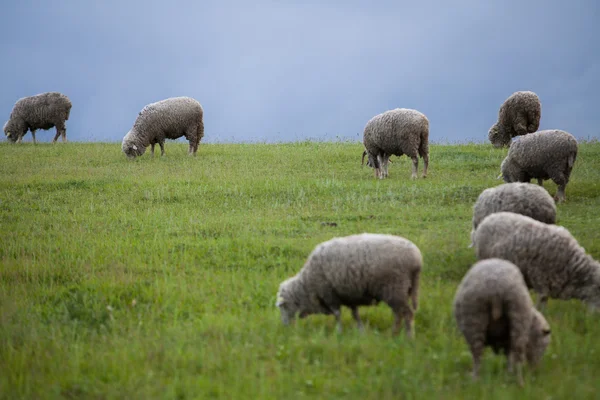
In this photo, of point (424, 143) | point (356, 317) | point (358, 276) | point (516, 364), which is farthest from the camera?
point (424, 143)

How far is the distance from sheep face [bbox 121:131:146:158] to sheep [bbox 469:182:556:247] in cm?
1737

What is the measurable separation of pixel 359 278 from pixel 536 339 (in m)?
1.90

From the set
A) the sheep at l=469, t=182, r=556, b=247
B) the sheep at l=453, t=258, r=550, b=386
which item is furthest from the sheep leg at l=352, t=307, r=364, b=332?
the sheep at l=469, t=182, r=556, b=247

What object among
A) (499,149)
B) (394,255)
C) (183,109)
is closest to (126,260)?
(394,255)

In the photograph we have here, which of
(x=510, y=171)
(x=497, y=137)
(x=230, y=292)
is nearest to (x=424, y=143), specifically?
(x=510, y=171)

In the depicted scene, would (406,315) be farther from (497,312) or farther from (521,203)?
(521,203)

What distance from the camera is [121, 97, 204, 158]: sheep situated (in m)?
25.2

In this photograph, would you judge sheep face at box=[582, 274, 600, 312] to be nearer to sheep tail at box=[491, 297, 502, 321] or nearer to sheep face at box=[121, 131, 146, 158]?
sheep tail at box=[491, 297, 502, 321]

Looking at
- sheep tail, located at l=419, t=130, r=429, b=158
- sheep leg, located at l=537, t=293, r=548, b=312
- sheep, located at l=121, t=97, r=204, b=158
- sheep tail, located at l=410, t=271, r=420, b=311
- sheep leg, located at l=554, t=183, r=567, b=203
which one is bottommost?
sheep leg, located at l=537, t=293, r=548, b=312

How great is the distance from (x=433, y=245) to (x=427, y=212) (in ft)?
10.1

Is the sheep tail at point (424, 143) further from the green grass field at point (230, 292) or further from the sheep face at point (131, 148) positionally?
the sheep face at point (131, 148)

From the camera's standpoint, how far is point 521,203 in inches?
408

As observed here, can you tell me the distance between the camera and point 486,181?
1811 centimetres

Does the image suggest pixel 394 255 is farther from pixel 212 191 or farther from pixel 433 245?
pixel 212 191
